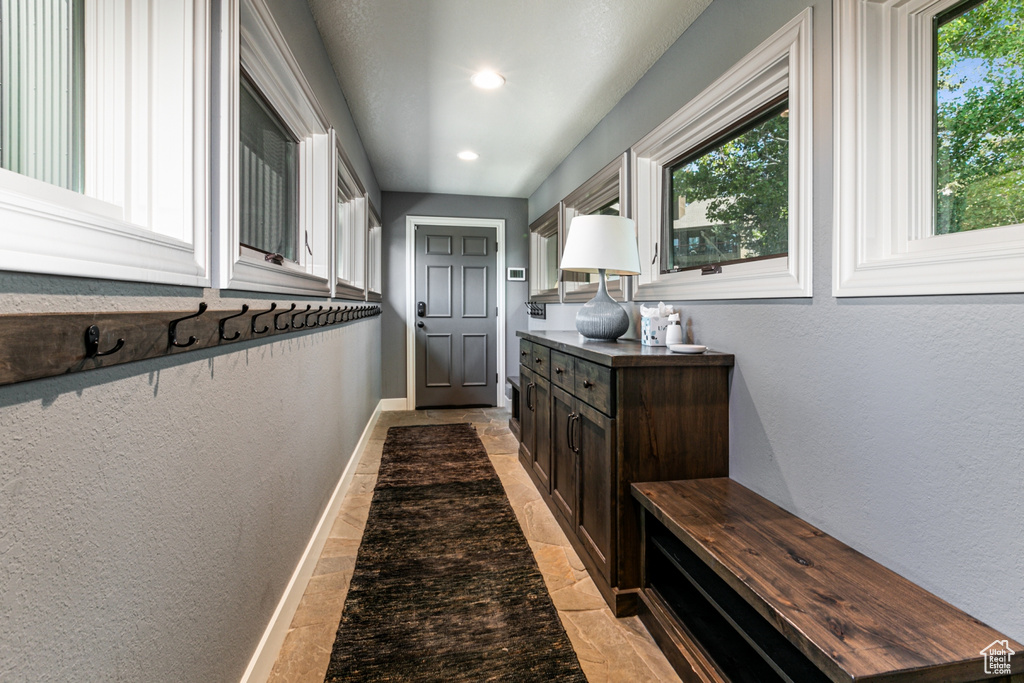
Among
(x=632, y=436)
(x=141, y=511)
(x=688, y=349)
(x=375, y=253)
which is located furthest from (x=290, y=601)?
(x=375, y=253)

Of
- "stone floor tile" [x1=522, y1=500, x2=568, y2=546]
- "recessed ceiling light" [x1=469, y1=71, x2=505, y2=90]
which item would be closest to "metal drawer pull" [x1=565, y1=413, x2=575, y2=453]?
"stone floor tile" [x1=522, y1=500, x2=568, y2=546]

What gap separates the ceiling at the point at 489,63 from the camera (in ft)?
6.70

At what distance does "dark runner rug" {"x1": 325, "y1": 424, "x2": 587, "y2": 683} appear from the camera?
4.80ft

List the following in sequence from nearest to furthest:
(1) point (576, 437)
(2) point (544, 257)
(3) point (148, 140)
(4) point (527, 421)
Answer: (3) point (148, 140) → (1) point (576, 437) → (4) point (527, 421) → (2) point (544, 257)

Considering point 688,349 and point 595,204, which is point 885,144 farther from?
point 595,204

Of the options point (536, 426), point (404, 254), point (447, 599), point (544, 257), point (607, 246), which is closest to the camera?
point (447, 599)

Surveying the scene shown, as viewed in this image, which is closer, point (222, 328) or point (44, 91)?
point (44, 91)

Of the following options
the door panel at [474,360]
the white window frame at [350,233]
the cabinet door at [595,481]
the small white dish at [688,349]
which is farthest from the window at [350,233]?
the small white dish at [688,349]

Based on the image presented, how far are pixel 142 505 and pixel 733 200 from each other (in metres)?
2.13

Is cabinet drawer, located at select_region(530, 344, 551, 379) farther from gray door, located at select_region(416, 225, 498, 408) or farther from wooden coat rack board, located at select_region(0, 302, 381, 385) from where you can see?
gray door, located at select_region(416, 225, 498, 408)

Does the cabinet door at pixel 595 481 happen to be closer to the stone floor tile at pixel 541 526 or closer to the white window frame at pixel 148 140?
the stone floor tile at pixel 541 526

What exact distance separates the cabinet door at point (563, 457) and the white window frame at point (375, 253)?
237cm

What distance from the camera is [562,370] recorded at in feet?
7.46

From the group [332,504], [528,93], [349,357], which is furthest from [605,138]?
[332,504]
